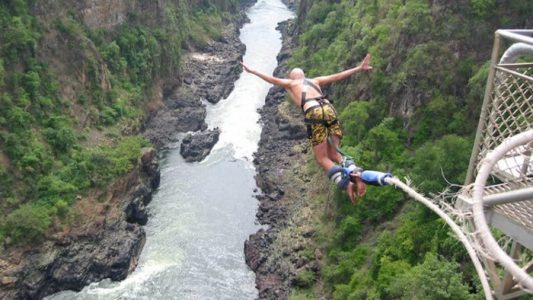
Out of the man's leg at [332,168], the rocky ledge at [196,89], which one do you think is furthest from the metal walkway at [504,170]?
the rocky ledge at [196,89]

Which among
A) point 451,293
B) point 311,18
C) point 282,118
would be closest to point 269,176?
point 282,118

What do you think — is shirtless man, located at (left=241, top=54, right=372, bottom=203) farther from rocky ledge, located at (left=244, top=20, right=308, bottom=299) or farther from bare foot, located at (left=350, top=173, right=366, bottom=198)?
rocky ledge, located at (left=244, top=20, right=308, bottom=299)

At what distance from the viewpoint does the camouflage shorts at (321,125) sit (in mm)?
7070

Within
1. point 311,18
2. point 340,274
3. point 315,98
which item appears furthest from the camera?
point 311,18

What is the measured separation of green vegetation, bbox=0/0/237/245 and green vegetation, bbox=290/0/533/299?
40.6ft

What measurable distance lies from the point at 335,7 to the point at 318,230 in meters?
27.7

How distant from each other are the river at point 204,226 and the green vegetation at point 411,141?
4335 mm

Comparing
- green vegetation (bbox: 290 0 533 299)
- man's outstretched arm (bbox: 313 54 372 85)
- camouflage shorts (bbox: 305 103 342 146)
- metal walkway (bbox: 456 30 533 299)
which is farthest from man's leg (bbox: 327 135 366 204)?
green vegetation (bbox: 290 0 533 299)

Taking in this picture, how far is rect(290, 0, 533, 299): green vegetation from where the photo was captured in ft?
66.2

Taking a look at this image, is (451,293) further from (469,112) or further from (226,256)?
(226,256)

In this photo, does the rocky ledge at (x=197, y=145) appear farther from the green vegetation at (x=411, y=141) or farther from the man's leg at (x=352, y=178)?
the man's leg at (x=352, y=178)

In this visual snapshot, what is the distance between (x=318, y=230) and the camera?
29000mm

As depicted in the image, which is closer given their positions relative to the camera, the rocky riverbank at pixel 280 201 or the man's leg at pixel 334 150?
the man's leg at pixel 334 150

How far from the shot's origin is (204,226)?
31.7m
